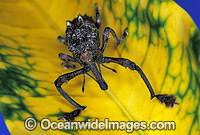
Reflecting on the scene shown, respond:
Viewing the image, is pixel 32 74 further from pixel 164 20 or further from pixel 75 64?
pixel 164 20

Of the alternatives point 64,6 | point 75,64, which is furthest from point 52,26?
point 75,64

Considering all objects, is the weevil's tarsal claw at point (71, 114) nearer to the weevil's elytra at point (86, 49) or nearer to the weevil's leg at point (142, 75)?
the weevil's elytra at point (86, 49)

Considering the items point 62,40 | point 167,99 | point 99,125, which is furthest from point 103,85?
point 62,40

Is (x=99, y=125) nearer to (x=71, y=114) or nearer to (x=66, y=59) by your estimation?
(x=71, y=114)

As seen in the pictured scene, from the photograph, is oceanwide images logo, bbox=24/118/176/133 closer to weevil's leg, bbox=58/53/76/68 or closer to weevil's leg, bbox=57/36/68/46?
weevil's leg, bbox=58/53/76/68

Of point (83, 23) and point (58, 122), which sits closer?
point (58, 122)

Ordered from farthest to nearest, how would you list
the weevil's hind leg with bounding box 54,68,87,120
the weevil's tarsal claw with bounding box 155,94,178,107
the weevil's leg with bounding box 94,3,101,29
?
the weevil's leg with bounding box 94,3,101,29, the weevil's hind leg with bounding box 54,68,87,120, the weevil's tarsal claw with bounding box 155,94,178,107

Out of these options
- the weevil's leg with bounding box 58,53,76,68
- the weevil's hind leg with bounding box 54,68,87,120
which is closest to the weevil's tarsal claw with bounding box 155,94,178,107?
the weevil's hind leg with bounding box 54,68,87,120
